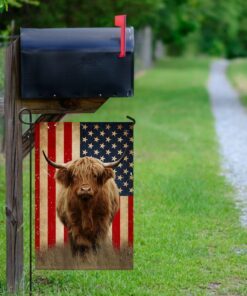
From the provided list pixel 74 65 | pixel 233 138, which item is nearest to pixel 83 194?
pixel 74 65

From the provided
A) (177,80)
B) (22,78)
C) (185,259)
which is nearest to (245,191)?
(185,259)

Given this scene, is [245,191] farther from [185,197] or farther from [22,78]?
[22,78]

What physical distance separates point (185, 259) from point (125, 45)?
231 cm

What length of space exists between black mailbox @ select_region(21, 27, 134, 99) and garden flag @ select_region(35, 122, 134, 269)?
0.25 metres

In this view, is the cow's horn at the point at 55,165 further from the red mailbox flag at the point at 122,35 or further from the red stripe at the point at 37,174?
the red mailbox flag at the point at 122,35

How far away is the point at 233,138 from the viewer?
18266mm

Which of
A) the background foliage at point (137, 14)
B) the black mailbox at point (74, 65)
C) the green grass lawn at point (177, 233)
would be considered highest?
the background foliage at point (137, 14)

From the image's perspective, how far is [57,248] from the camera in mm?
6223

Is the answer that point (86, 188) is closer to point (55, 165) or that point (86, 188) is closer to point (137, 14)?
point (55, 165)

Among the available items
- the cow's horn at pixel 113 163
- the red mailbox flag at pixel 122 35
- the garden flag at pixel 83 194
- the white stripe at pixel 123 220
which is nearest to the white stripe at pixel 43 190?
the garden flag at pixel 83 194

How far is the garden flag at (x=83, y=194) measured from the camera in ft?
20.0

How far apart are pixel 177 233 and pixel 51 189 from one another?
2723 mm

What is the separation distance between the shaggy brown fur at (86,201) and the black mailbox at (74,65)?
1.62 feet

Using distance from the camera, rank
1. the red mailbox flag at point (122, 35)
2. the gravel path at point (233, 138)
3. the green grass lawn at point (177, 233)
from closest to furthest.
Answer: the red mailbox flag at point (122, 35) < the green grass lawn at point (177, 233) < the gravel path at point (233, 138)
